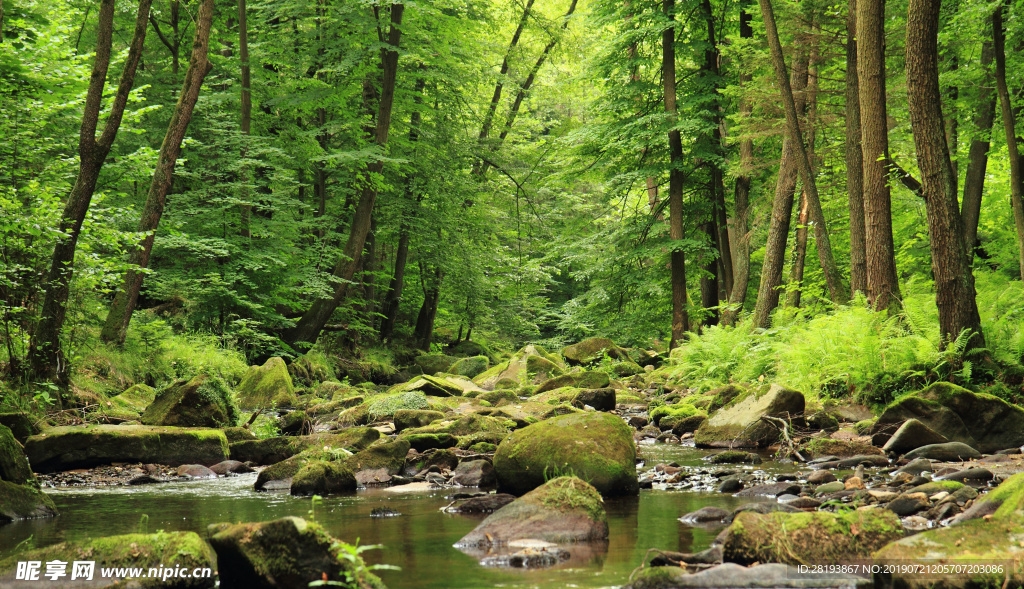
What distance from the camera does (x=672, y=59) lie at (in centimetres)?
1806

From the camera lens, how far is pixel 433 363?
23188 millimetres

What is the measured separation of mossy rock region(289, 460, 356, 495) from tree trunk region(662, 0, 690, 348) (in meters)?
11.9

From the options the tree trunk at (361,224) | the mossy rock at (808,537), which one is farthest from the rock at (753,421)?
the tree trunk at (361,224)

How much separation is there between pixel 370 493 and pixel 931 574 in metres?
4.99

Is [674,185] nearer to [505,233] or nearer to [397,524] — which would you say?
[505,233]

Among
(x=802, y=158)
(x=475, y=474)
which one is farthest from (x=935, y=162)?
(x=475, y=474)

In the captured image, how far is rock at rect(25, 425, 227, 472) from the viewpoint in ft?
26.5

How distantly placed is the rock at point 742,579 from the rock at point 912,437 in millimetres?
4121

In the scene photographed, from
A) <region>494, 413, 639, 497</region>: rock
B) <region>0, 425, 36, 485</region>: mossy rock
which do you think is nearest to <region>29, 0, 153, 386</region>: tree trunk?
<region>0, 425, 36, 485</region>: mossy rock

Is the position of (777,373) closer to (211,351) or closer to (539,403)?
(539,403)

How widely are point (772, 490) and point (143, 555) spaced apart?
14.8 feet

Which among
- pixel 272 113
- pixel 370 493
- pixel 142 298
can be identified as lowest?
pixel 370 493

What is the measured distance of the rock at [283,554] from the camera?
11.7ft

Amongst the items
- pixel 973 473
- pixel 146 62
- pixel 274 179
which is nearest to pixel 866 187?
pixel 973 473
